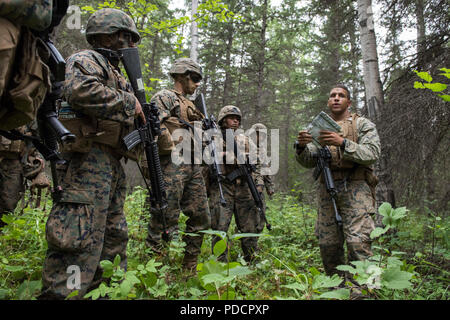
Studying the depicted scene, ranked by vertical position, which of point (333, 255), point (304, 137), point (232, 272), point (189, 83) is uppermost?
point (189, 83)

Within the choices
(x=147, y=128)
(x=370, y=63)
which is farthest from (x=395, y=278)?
(x=370, y=63)

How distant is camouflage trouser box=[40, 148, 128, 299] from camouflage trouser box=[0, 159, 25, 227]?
2.46 meters

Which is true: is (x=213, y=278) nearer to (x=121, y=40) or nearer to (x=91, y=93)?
(x=91, y=93)

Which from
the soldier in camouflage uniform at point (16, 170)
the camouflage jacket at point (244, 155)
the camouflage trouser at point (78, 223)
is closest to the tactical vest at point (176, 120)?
the camouflage jacket at point (244, 155)

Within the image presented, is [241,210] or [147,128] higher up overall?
[147,128]

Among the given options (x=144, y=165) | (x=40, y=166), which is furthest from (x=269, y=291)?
(x=40, y=166)

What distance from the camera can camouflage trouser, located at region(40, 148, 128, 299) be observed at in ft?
6.84

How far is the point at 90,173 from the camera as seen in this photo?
2.32m

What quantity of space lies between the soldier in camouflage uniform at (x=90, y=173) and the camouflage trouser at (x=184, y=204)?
3.90 feet

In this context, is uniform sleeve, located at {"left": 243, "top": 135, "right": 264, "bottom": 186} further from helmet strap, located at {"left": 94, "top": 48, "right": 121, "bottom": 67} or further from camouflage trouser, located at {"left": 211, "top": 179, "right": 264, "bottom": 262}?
helmet strap, located at {"left": 94, "top": 48, "right": 121, "bottom": 67}

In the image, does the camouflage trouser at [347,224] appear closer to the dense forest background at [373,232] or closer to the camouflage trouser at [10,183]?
the dense forest background at [373,232]

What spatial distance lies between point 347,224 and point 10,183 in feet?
15.1

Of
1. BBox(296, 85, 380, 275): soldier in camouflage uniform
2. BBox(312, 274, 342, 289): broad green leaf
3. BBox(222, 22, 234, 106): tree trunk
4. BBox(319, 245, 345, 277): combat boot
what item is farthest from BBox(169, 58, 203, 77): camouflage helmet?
BBox(222, 22, 234, 106): tree trunk

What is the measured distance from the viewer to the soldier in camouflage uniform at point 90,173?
2119mm
